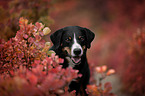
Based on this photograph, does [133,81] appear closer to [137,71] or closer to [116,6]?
[137,71]

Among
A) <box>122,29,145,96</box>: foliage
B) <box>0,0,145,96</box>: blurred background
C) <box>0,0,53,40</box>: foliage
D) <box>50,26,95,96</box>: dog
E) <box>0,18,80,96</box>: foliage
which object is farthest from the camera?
<box>122,29,145,96</box>: foliage

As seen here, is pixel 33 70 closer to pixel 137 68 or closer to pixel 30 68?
pixel 30 68

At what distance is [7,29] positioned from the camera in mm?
3779

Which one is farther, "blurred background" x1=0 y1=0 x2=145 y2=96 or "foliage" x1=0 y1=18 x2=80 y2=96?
"blurred background" x1=0 y1=0 x2=145 y2=96

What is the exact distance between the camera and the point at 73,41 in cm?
287

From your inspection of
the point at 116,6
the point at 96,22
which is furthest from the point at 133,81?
the point at 96,22

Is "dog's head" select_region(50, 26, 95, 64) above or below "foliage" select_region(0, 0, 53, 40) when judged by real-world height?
below

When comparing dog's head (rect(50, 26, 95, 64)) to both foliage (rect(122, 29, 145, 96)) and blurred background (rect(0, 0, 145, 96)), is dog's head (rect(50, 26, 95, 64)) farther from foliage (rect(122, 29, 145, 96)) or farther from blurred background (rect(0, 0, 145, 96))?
foliage (rect(122, 29, 145, 96))

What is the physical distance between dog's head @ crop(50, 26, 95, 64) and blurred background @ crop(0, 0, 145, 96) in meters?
0.91

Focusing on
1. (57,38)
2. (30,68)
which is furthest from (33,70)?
(57,38)

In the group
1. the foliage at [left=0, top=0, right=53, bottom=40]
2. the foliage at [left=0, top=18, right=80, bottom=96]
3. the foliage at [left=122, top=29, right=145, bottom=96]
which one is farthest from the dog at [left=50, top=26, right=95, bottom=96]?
the foliage at [left=122, top=29, right=145, bottom=96]

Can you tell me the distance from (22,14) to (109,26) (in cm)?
987

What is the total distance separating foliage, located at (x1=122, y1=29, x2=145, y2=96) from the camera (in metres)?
4.66

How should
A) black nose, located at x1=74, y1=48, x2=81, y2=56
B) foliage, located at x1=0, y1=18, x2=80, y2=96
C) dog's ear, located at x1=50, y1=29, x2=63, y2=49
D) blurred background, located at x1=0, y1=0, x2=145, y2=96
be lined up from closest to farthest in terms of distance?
foliage, located at x1=0, y1=18, x2=80, y2=96
black nose, located at x1=74, y1=48, x2=81, y2=56
dog's ear, located at x1=50, y1=29, x2=63, y2=49
blurred background, located at x1=0, y1=0, x2=145, y2=96
